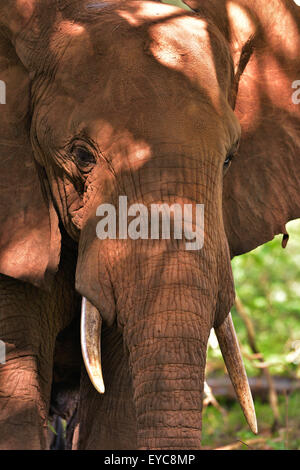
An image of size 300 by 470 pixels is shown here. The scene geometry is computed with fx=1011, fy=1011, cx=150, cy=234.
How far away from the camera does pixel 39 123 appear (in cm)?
376

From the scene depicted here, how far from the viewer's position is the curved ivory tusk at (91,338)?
3.42 meters

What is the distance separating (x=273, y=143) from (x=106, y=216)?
1.27m

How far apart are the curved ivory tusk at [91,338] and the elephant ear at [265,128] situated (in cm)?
107

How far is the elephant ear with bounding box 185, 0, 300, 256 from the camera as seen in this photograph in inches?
170

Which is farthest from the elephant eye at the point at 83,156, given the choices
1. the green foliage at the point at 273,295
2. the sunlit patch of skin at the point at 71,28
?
the green foliage at the point at 273,295

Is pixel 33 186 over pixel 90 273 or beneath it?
over

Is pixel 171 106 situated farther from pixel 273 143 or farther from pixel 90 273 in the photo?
pixel 273 143

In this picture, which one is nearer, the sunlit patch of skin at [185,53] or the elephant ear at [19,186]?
the sunlit patch of skin at [185,53]

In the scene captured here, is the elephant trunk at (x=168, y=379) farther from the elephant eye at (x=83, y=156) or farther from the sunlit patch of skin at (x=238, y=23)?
the sunlit patch of skin at (x=238, y=23)

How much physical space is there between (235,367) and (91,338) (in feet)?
2.37

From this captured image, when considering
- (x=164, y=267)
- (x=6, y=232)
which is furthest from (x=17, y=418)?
(x=164, y=267)

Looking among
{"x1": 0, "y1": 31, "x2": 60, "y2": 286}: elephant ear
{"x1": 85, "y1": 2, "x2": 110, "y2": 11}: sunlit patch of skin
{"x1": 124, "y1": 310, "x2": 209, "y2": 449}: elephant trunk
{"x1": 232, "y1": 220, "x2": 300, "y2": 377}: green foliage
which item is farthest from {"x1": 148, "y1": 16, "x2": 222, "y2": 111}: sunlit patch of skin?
{"x1": 232, "y1": 220, "x2": 300, "y2": 377}: green foliage

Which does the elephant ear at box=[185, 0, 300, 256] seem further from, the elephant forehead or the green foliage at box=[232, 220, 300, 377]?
the green foliage at box=[232, 220, 300, 377]

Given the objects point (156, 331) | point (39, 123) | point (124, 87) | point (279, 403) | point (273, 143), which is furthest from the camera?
point (279, 403)
